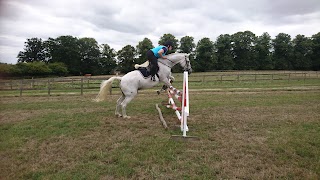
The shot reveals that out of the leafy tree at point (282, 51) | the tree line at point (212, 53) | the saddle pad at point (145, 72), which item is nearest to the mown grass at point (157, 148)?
the saddle pad at point (145, 72)

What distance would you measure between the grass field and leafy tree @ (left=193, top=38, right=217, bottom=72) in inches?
2160

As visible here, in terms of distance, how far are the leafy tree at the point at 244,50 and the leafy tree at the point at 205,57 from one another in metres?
9.73

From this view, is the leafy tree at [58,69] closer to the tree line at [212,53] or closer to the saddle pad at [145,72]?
the tree line at [212,53]

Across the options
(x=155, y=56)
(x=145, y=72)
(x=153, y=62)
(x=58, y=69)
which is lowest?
(x=145, y=72)

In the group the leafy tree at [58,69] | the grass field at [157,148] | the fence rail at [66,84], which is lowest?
the grass field at [157,148]

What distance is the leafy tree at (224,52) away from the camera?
65188 mm

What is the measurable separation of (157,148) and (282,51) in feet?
251

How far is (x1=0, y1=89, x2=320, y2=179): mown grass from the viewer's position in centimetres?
360

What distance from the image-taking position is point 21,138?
535 cm

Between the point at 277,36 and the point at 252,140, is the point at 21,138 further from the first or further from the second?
the point at 277,36

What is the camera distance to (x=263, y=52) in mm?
68625

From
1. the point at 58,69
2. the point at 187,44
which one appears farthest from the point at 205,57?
the point at 58,69

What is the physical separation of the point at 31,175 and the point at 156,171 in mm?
2046

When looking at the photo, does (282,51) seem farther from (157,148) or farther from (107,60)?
(157,148)
